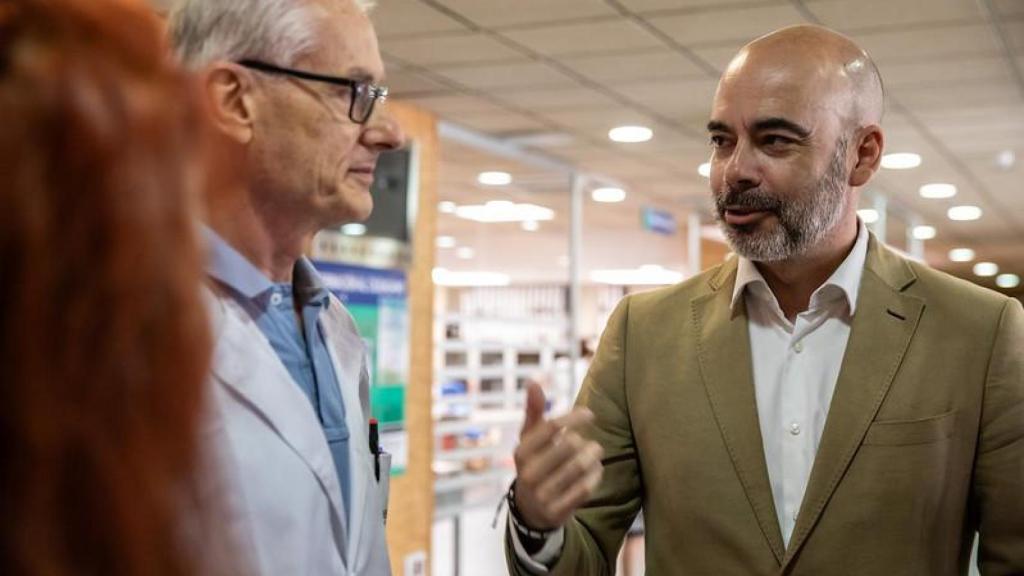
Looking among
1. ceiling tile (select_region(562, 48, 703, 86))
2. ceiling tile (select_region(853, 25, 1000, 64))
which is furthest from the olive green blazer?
ceiling tile (select_region(562, 48, 703, 86))

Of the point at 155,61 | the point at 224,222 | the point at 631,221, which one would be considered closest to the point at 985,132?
the point at 631,221

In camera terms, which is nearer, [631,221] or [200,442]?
[200,442]

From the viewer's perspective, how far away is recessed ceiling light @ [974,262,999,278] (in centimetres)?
1748

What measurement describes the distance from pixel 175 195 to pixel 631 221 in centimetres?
1201

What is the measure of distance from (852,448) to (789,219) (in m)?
0.38

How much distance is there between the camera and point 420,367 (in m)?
6.52

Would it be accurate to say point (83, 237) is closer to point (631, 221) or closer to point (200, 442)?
point (200, 442)

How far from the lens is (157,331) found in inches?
22.2

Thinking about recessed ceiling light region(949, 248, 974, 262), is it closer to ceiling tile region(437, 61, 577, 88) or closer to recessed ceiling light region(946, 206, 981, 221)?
recessed ceiling light region(946, 206, 981, 221)

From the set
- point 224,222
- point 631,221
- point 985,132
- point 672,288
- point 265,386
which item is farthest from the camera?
point 631,221

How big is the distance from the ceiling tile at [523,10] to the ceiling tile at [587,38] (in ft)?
0.46

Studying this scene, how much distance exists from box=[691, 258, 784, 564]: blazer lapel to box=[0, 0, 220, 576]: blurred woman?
131cm

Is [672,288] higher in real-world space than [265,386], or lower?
higher

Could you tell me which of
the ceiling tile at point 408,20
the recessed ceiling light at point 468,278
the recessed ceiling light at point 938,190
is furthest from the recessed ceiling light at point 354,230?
the recessed ceiling light at point 468,278
